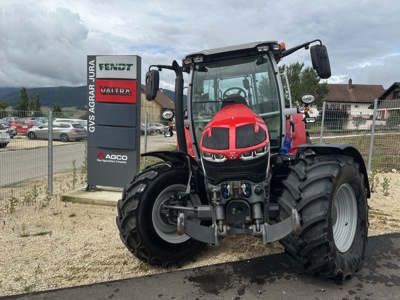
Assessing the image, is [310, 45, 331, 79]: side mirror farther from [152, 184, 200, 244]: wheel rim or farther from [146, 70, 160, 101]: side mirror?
[152, 184, 200, 244]: wheel rim

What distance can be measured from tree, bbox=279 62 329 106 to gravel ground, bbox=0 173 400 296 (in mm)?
35613

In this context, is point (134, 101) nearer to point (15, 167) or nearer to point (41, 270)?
point (15, 167)

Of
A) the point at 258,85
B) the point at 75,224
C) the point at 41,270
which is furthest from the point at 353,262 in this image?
the point at 75,224

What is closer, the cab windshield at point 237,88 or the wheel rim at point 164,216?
the wheel rim at point 164,216

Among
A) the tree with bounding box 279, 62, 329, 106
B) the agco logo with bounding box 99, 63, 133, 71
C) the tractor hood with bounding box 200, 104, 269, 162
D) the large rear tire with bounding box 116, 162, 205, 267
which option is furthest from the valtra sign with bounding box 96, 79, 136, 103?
the tree with bounding box 279, 62, 329, 106

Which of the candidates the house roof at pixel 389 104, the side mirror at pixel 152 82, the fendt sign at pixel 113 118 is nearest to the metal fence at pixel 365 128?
the house roof at pixel 389 104

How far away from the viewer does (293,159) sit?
3.79m

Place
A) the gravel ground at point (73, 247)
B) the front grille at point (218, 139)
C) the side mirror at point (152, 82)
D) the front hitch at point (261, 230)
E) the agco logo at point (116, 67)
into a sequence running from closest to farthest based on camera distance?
the front hitch at point (261, 230), the front grille at point (218, 139), the gravel ground at point (73, 247), the side mirror at point (152, 82), the agco logo at point (116, 67)

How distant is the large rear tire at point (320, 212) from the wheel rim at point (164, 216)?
1246mm

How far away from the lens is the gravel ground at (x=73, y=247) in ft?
12.5

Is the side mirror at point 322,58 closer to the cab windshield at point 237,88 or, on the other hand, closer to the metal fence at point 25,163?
the cab windshield at point 237,88

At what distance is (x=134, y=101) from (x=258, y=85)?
11.5 feet

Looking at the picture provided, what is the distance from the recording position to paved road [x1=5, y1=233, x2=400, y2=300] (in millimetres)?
3248

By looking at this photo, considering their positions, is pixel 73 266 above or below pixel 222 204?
below
